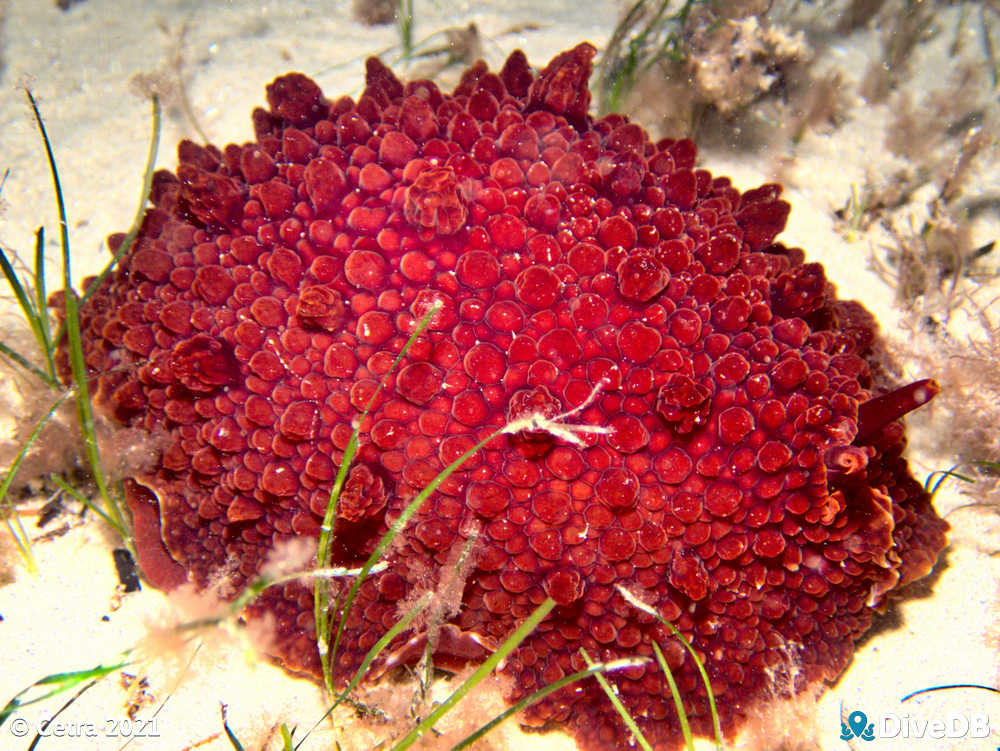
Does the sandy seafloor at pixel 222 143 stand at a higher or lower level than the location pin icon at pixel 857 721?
higher

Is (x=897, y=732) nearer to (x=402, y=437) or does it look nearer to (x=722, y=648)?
(x=722, y=648)

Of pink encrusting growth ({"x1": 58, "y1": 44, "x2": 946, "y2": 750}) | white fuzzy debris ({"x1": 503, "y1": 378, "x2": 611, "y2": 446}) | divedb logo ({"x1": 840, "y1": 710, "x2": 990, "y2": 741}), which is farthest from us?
divedb logo ({"x1": 840, "y1": 710, "x2": 990, "y2": 741})

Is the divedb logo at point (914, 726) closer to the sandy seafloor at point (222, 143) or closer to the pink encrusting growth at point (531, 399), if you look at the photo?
the sandy seafloor at point (222, 143)

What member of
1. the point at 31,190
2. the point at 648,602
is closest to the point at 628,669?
the point at 648,602

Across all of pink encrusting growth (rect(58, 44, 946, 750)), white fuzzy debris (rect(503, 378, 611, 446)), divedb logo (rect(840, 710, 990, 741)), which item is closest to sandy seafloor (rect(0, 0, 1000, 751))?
divedb logo (rect(840, 710, 990, 741))

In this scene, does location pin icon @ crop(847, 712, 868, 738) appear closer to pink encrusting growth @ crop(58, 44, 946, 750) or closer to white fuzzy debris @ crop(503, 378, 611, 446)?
pink encrusting growth @ crop(58, 44, 946, 750)

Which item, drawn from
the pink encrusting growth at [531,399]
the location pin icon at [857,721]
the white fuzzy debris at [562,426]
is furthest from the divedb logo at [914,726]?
the white fuzzy debris at [562,426]
